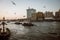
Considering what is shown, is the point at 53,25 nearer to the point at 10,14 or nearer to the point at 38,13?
the point at 38,13

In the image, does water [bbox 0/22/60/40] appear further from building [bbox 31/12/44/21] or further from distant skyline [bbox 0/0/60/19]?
distant skyline [bbox 0/0/60/19]

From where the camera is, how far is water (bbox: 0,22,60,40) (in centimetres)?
246

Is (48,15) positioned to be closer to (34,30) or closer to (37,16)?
(37,16)

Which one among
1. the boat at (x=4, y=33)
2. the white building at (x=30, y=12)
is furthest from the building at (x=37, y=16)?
the boat at (x=4, y=33)

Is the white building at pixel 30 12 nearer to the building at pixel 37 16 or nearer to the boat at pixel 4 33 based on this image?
the building at pixel 37 16

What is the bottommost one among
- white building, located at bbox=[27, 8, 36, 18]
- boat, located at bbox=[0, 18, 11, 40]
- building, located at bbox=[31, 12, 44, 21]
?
boat, located at bbox=[0, 18, 11, 40]

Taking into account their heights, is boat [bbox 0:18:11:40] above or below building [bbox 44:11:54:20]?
below

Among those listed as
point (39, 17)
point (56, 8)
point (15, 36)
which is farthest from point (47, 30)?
point (15, 36)

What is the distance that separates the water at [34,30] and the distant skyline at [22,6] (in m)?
0.23

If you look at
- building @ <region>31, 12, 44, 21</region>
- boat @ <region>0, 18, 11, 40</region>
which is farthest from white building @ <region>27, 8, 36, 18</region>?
boat @ <region>0, 18, 11, 40</region>

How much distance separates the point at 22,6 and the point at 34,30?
22.2 inches

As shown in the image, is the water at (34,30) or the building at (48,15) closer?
the water at (34,30)

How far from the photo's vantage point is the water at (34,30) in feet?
8.05

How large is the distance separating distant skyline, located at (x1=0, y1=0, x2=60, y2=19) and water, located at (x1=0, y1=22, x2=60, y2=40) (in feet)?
0.75
